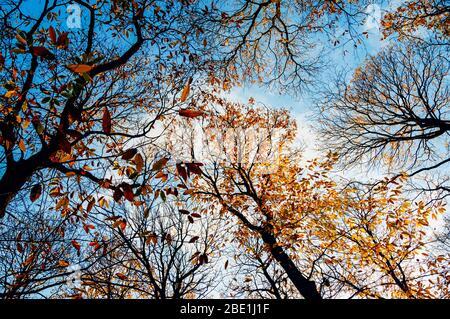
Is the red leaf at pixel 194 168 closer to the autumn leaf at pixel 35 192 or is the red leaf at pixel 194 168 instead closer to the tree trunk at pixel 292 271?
the autumn leaf at pixel 35 192

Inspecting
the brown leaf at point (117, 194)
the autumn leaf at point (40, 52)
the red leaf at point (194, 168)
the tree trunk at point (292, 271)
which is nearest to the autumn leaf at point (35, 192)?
the brown leaf at point (117, 194)

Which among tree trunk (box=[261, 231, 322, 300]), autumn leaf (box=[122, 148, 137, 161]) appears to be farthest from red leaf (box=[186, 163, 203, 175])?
tree trunk (box=[261, 231, 322, 300])

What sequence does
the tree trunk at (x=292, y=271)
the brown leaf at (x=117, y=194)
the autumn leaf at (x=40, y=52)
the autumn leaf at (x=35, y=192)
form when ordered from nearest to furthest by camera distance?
the autumn leaf at (x=40, y=52) < the brown leaf at (x=117, y=194) < the autumn leaf at (x=35, y=192) < the tree trunk at (x=292, y=271)

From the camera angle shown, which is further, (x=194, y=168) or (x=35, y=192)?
(x=35, y=192)

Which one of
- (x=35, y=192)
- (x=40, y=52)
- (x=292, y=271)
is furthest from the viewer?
(x=292, y=271)

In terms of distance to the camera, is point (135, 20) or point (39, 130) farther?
point (135, 20)

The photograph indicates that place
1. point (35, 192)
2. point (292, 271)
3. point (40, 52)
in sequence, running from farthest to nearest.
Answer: point (292, 271)
point (35, 192)
point (40, 52)

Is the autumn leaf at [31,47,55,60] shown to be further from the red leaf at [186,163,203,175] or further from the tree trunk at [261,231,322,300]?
the tree trunk at [261,231,322,300]

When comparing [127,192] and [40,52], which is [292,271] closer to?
[127,192]

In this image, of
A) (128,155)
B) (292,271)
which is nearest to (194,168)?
(128,155)

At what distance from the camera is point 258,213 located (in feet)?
32.2

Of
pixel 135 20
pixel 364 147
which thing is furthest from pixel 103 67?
pixel 364 147
